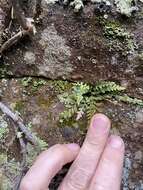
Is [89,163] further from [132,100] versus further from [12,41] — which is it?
[12,41]

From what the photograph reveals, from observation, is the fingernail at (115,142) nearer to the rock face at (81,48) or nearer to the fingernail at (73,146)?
the fingernail at (73,146)

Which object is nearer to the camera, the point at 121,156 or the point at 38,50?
the point at 121,156

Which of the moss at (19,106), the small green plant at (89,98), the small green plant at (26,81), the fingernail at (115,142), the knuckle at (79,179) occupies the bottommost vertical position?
the knuckle at (79,179)

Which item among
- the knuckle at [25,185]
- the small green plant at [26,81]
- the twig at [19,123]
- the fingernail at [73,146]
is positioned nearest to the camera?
the knuckle at [25,185]

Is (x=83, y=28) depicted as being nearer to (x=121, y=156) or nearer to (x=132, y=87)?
(x=132, y=87)

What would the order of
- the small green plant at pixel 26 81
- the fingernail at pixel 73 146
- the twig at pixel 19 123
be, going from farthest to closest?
the small green plant at pixel 26 81, the twig at pixel 19 123, the fingernail at pixel 73 146

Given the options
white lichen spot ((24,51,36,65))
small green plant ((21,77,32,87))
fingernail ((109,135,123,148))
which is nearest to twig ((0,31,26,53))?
white lichen spot ((24,51,36,65))

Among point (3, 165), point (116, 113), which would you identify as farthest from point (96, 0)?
point (3, 165)

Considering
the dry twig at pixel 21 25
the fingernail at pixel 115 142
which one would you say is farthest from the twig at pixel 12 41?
the fingernail at pixel 115 142
